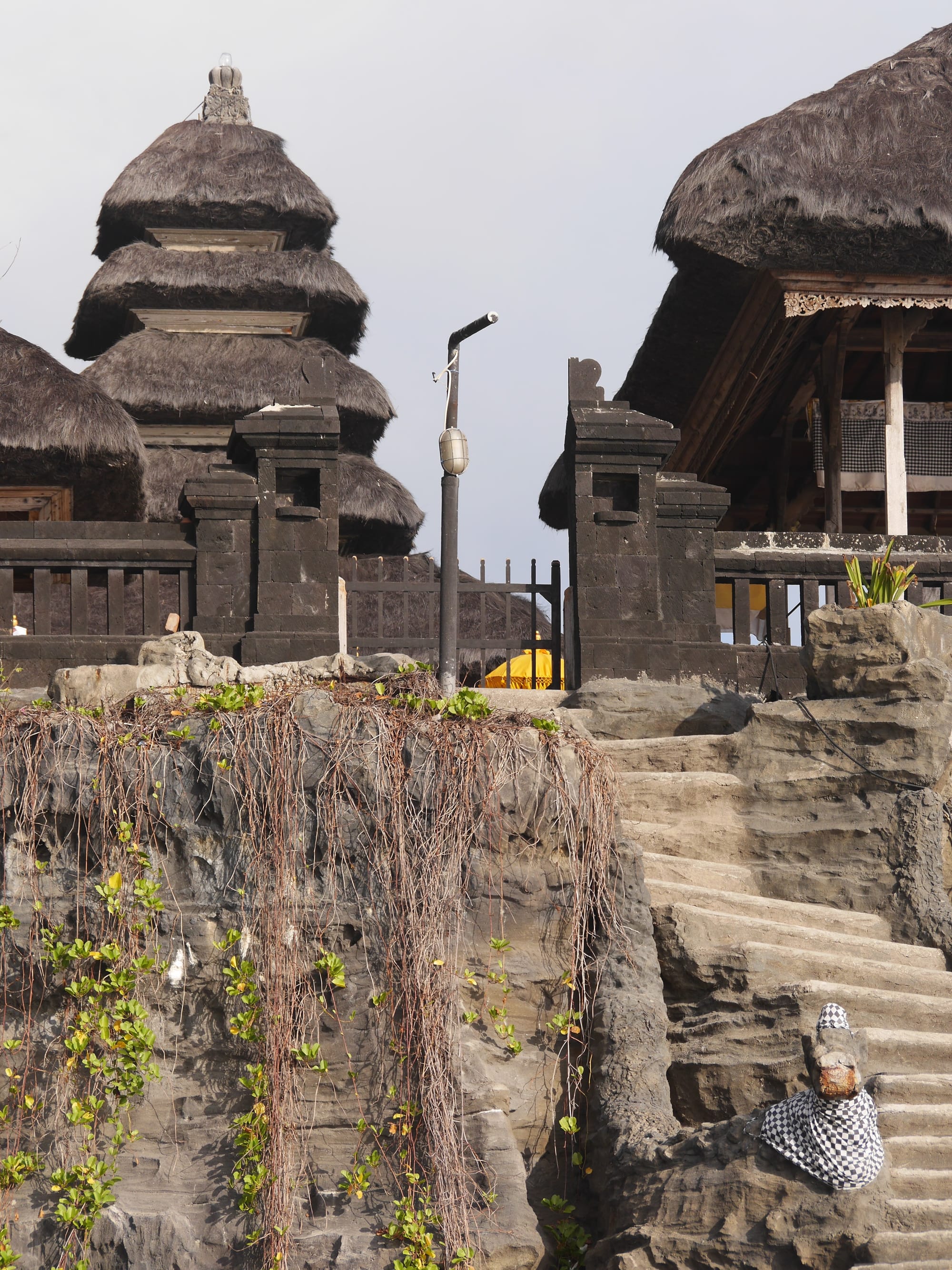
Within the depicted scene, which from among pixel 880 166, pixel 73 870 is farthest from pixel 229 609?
pixel 880 166

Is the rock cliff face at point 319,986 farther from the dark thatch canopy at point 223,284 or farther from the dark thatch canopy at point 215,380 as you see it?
the dark thatch canopy at point 223,284

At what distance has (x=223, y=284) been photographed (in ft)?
55.2

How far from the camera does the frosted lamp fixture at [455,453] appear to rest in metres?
7.36

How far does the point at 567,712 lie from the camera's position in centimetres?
663

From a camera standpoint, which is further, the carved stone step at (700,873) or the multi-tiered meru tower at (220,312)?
the multi-tiered meru tower at (220,312)

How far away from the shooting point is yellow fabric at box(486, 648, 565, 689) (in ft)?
39.9

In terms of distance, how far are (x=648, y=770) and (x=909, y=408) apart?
22.3 ft

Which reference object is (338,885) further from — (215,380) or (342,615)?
(215,380)

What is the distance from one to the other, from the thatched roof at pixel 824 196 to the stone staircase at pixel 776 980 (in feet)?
17.2

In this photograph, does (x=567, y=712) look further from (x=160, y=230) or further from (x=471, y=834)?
(x=160, y=230)

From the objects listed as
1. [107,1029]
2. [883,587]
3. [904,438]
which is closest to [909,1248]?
[107,1029]

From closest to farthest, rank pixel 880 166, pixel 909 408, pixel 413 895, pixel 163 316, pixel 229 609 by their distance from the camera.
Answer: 1. pixel 413 895
2. pixel 229 609
3. pixel 880 166
4. pixel 909 408
5. pixel 163 316

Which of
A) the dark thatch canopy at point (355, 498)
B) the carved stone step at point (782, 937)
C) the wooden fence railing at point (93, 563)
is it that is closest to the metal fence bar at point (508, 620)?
the wooden fence railing at point (93, 563)

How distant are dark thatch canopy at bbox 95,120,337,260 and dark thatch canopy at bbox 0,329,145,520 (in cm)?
614
